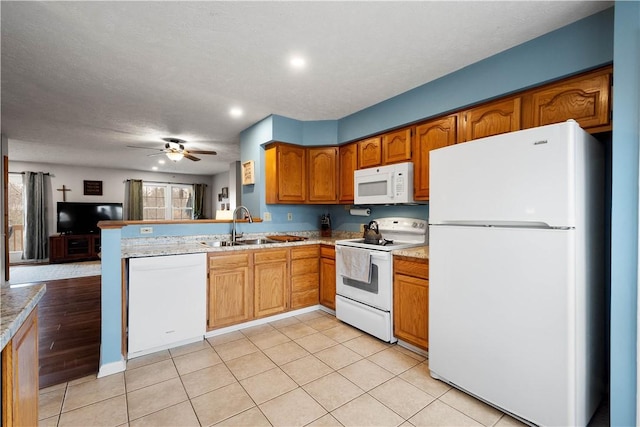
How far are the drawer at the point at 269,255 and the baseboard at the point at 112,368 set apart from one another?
4.42 ft

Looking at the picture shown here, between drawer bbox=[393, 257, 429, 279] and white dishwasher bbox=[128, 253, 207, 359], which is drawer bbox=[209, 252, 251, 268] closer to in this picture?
white dishwasher bbox=[128, 253, 207, 359]

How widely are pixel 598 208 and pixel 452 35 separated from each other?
4.71 ft

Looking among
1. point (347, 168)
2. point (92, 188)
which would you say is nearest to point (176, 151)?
point (347, 168)

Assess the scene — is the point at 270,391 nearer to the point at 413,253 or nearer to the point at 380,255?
the point at 380,255

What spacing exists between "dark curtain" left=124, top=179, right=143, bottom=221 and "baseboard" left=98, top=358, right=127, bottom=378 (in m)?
7.11

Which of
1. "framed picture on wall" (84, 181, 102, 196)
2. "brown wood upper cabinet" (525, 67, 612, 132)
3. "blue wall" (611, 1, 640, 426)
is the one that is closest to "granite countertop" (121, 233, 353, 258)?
"brown wood upper cabinet" (525, 67, 612, 132)

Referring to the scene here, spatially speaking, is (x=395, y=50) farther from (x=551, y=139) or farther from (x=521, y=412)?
(x=521, y=412)

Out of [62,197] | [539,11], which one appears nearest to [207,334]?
[539,11]

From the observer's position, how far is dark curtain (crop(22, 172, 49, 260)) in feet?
22.4

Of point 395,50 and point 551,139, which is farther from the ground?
point 395,50

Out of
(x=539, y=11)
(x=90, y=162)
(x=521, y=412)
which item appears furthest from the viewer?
(x=90, y=162)

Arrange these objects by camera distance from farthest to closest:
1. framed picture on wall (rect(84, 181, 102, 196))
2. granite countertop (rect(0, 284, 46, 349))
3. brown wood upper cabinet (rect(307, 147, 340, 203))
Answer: framed picture on wall (rect(84, 181, 102, 196)), brown wood upper cabinet (rect(307, 147, 340, 203)), granite countertop (rect(0, 284, 46, 349))

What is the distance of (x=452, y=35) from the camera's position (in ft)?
6.52

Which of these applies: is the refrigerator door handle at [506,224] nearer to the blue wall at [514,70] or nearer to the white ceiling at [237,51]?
the blue wall at [514,70]
